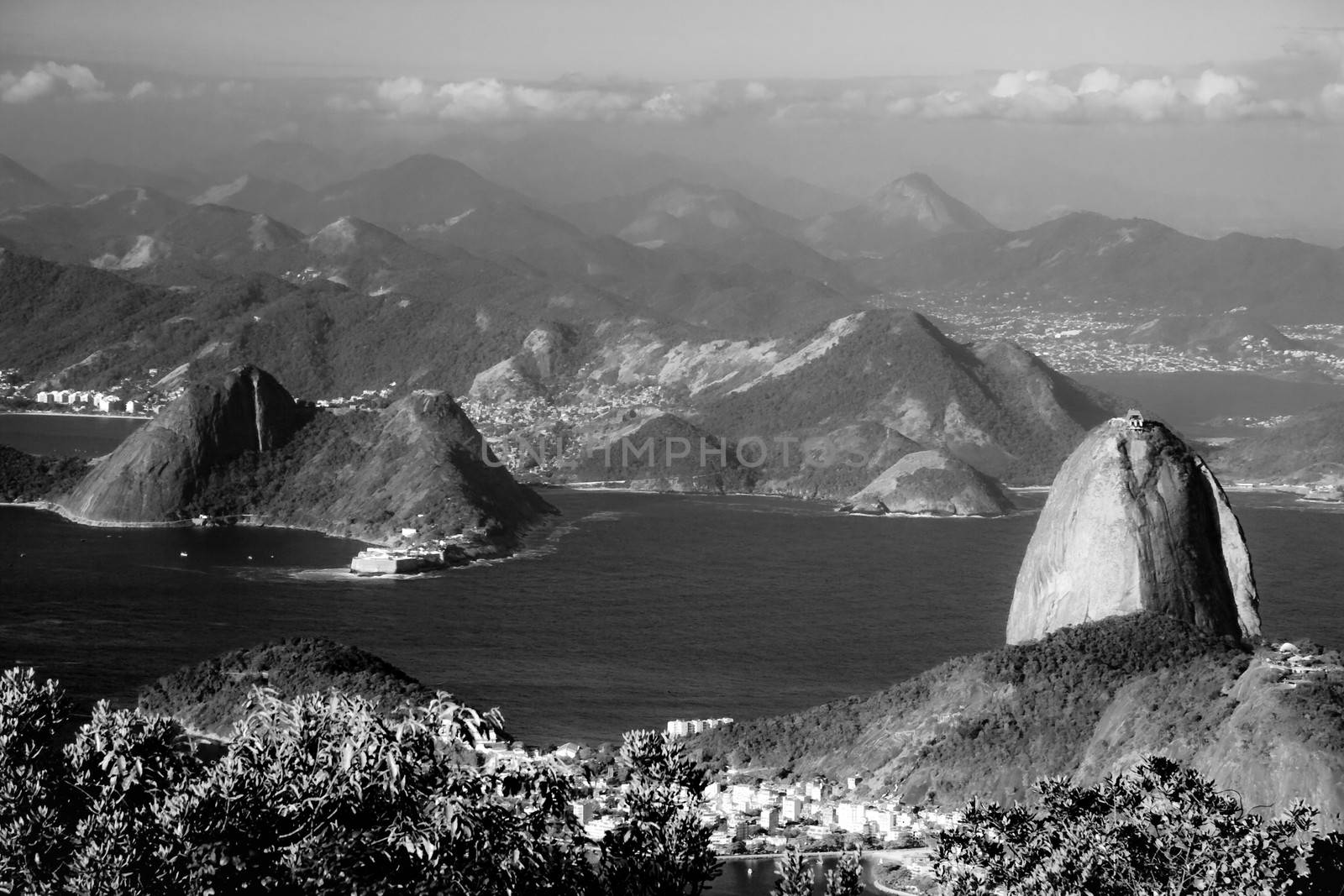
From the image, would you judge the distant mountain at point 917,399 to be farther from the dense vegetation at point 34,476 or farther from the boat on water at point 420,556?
the dense vegetation at point 34,476

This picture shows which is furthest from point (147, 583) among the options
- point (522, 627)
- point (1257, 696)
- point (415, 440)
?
point (1257, 696)

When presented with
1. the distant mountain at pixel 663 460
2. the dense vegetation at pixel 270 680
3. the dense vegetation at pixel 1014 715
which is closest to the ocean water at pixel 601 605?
the dense vegetation at pixel 270 680

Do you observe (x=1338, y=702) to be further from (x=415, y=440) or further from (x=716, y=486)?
(x=716, y=486)

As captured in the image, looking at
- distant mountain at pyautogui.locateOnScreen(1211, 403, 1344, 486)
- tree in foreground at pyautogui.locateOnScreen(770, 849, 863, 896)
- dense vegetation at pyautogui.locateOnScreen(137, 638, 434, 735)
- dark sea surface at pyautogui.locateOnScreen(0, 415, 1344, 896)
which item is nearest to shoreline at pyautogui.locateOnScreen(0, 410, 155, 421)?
dark sea surface at pyautogui.locateOnScreen(0, 415, 1344, 896)

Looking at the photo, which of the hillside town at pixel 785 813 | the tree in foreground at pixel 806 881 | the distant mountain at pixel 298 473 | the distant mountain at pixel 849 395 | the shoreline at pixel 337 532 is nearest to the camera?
the tree in foreground at pixel 806 881

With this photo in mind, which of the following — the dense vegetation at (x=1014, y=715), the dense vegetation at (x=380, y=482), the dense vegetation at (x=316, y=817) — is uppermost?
the dense vegetation at (x=380, y=482)

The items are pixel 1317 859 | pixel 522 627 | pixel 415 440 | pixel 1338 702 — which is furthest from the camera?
pixel 415 440

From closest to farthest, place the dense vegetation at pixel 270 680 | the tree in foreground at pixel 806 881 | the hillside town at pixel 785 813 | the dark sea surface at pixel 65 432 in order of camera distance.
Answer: the tree in foreground at pixel 806 881 → the hillside town at pixel 785 813 → the dense vegetation at pixel 270 680 → the dark sea surface at pixel 65 432

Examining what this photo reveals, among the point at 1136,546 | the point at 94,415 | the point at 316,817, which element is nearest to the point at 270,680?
the point at 1136,546
